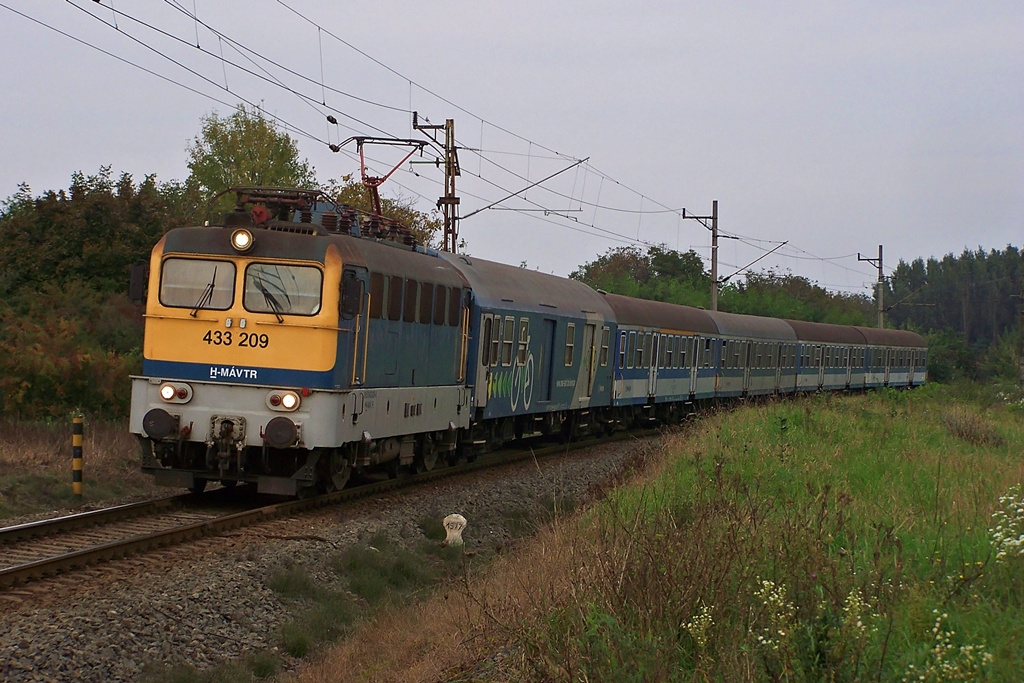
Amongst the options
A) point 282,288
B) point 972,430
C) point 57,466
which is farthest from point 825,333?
point 282,288

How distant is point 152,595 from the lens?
8766 millimetres

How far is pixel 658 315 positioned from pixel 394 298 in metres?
15.6

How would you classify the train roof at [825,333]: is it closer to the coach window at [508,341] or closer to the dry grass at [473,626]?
the coach window at [508,341]

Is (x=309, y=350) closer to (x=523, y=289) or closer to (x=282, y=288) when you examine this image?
(x=282, y=288)

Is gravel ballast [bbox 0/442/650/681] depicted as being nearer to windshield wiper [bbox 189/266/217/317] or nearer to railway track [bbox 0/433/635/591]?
railway track [bbox 0/433/635/591]

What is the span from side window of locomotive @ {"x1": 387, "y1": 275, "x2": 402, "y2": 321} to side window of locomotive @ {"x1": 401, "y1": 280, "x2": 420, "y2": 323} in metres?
0.20

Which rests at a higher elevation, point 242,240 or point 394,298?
point 242,240

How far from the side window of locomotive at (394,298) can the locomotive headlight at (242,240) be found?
184 centimetres

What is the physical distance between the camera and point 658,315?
2878 cm

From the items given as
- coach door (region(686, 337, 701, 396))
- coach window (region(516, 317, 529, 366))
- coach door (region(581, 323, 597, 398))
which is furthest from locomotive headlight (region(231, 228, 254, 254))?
coach door (region(686, 337, 701, 396))

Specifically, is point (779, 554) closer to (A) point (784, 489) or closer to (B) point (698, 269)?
(A) point (784, 489)

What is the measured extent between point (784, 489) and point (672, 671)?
5160 mm

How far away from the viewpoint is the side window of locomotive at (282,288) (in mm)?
12430

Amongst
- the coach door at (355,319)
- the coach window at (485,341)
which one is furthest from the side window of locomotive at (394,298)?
the coach window at (485,341)
